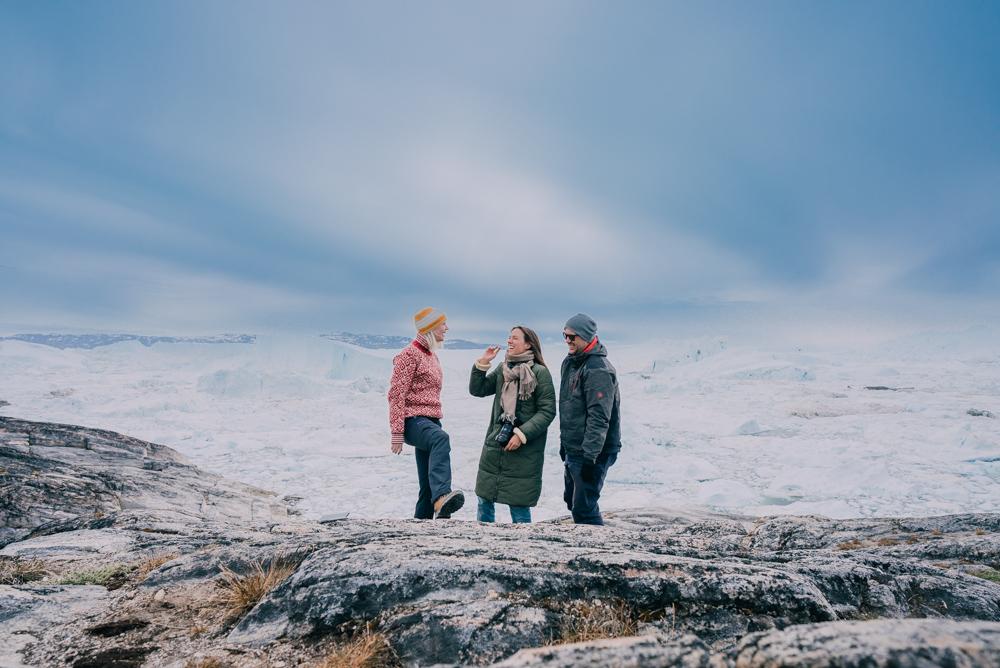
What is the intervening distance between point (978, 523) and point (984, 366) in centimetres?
7164

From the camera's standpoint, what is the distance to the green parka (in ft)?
15.9

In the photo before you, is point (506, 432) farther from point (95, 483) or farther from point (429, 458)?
point (95, 483)

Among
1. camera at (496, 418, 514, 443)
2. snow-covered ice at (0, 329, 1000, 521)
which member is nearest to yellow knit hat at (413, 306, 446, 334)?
camera at (496, 418, 514, 443)

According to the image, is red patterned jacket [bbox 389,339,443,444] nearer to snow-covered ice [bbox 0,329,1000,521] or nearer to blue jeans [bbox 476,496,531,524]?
blue jeans [bbox 476,496,531,524]

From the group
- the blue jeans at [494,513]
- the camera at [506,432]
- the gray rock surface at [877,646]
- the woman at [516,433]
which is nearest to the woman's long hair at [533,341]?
the woman at [516,433]

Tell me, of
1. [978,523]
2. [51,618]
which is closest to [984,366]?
[978,523]

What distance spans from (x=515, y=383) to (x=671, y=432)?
61.4 feet

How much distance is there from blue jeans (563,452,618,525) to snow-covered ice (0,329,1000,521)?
5.39m

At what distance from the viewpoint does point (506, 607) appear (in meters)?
2.24

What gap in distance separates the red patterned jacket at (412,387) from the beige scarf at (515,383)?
2.28ft

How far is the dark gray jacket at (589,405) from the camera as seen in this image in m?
4.52

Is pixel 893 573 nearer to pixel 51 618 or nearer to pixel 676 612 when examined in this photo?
pixel 676 612

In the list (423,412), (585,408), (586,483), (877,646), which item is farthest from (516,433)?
(877,646)

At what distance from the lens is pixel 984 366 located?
55.6 meters
